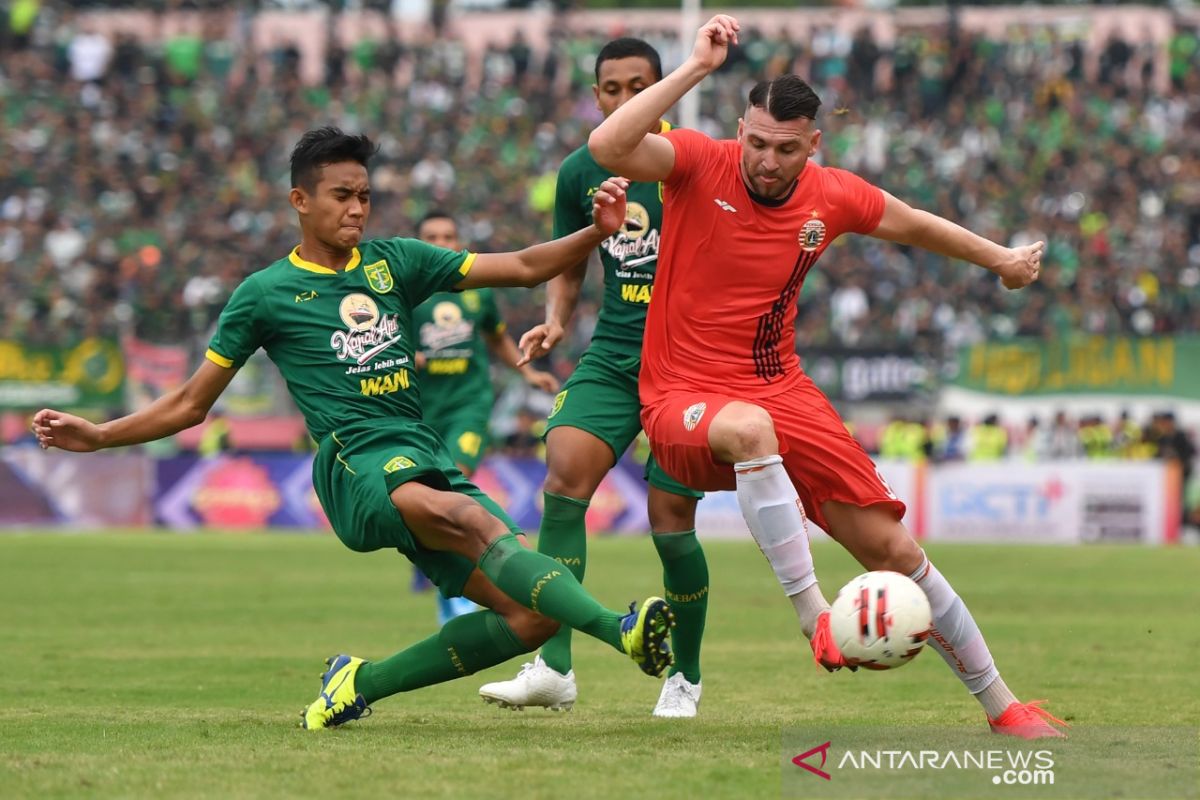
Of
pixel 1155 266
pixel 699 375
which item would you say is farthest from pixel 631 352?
pixel 1155 266

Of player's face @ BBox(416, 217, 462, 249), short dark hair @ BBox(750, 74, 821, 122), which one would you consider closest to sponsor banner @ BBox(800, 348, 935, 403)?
player's face @ BBox(416, 217, 462, 249)

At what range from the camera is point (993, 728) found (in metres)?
6.99

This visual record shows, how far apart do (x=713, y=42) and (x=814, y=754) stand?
108 inches

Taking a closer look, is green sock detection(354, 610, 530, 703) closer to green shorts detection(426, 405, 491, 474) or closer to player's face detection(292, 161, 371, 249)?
player's face detection(292, 161, 371, 249)

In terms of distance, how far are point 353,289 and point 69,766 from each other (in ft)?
7.51

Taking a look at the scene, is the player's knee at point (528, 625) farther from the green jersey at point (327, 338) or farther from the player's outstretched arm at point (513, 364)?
the player's outstretched arm at point (513, 364)

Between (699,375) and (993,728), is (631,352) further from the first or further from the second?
(993,728)

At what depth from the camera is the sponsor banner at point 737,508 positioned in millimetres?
24891

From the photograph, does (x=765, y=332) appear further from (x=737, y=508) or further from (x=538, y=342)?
(x=737, y=508)

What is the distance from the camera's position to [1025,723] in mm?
6867

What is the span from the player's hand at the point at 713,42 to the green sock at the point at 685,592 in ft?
7.82

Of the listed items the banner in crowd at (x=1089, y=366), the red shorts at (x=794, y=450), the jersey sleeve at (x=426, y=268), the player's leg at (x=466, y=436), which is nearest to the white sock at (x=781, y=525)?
the red shorts at (x=794, y=450)

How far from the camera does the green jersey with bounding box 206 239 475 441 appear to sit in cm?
718

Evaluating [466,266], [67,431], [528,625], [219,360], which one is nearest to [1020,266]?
[466,266]
